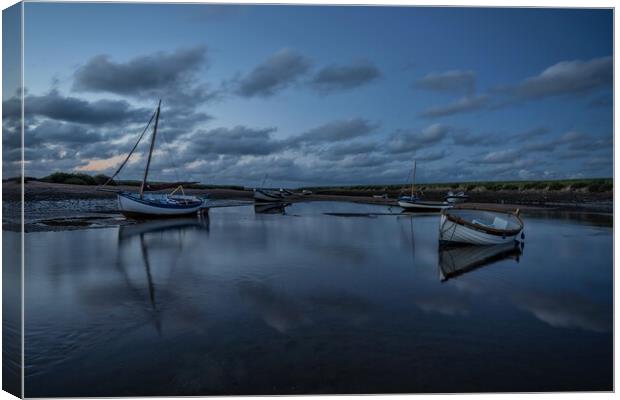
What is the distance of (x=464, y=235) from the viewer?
16344 millimetres

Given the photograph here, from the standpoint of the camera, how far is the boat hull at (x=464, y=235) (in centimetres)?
1617

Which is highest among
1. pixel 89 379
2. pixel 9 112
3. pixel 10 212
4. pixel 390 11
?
pixel 390 11

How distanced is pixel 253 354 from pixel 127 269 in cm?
703

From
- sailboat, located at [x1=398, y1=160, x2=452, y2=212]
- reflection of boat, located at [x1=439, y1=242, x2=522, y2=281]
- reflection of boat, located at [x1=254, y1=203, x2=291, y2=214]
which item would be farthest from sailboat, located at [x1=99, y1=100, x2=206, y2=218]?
sailboat, located at [x1=398, y1=160, x2=452, y2=212]

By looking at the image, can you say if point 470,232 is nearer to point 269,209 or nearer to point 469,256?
point 469,256

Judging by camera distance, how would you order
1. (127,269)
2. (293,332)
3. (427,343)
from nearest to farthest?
1. (427,343)
2. (293,332)
3. (127,269)

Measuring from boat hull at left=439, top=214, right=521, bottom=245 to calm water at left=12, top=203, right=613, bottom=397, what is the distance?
2214 millimetres

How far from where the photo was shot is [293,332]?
658 cm

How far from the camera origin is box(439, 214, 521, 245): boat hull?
53.1ft

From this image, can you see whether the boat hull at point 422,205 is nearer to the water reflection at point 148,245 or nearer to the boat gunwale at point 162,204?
the boat gunwale at point 162,204

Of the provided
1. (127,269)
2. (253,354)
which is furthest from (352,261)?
(253,354)

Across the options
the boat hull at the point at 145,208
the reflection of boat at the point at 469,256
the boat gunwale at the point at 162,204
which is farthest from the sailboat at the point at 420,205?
the reflection of boat at the point at 469,256

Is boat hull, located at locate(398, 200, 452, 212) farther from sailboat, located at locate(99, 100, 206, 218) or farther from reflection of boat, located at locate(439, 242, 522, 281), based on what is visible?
reflection of boat, located at locate(439, 242, 522, 281)

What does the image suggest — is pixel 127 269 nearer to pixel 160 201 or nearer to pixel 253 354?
pixel 253 354
